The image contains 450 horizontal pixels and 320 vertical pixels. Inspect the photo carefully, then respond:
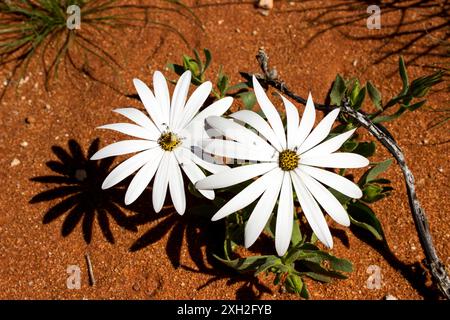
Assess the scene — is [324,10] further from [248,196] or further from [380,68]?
[248,196]

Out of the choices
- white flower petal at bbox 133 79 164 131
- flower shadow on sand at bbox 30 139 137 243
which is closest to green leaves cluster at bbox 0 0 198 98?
flower shadow on sand at bbox 30 139 137 243

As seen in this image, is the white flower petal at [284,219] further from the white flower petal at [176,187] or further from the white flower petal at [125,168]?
the white flower petal at [125,168]

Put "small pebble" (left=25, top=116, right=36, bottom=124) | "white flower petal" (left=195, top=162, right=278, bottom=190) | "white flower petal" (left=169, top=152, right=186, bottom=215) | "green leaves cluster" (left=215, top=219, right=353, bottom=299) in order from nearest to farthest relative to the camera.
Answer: "white flower petal" (left=195, top=162, right=278, bottom=190), "white flower petal" (left=169, top=152, right=186, bottom=215), "green leaves cluster" (left=215, top=219, right=353, bottom=299), "small pebble" (left=25, top=116, right=36, bottom=124)

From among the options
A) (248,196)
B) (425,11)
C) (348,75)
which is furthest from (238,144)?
(425,11)

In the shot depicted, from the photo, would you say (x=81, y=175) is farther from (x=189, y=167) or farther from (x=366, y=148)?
(x=366, y=148)

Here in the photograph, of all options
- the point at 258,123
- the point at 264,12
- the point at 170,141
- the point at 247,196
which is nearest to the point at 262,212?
the point at 247,196

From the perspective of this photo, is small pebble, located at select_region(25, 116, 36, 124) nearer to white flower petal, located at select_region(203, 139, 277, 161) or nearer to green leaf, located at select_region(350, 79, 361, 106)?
white flower petal, located at select_region(203, 139, 277, 161)

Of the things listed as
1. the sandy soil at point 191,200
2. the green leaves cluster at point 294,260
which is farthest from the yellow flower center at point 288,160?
the sandy soil at point 191,200

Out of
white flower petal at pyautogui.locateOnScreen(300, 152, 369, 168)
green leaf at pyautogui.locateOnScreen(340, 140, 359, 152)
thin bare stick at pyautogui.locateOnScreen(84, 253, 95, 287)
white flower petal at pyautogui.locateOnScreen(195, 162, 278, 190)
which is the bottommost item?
thin bare stick at pyautogui.locateOnScreen(84, 253, 95, 287)
